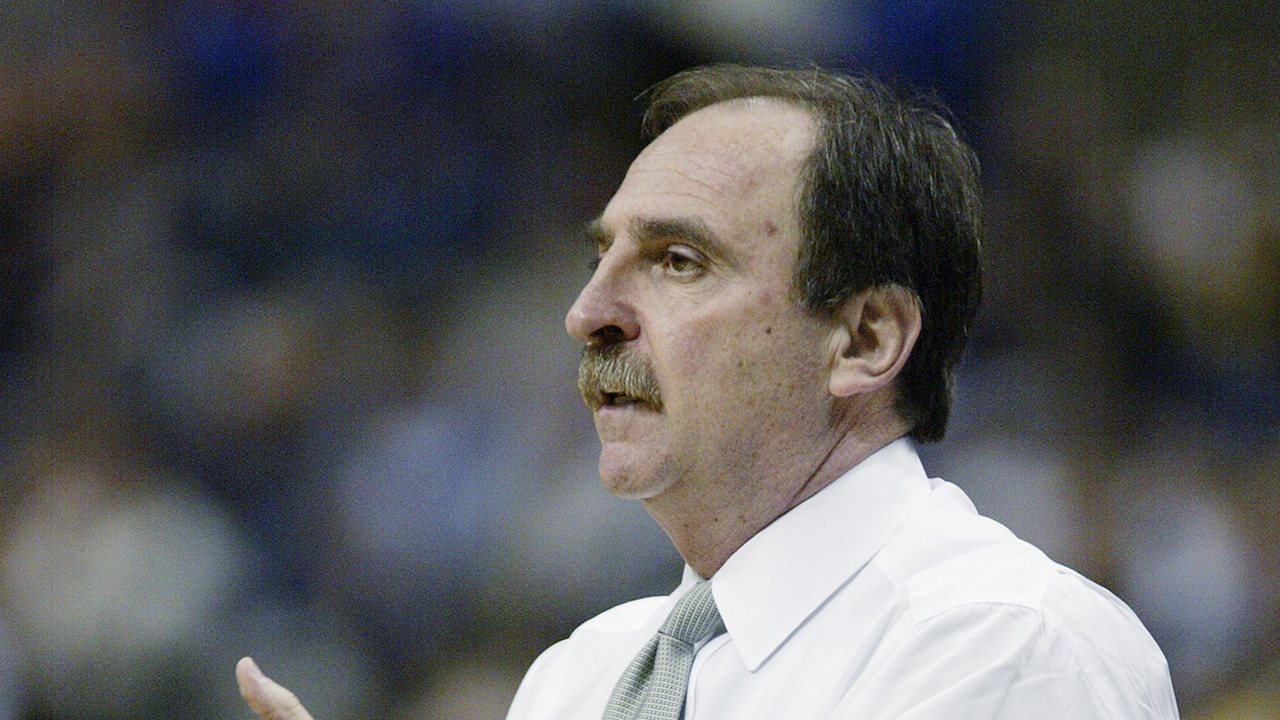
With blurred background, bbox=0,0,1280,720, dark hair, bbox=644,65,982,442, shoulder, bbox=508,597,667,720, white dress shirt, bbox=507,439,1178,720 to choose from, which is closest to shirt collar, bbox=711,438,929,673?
white dress shirt, bbox=507,439,1178,720

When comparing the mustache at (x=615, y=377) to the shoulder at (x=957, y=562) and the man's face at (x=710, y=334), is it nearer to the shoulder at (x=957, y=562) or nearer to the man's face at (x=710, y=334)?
the man's face at (x=710, y=334)

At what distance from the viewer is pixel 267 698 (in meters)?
1.08

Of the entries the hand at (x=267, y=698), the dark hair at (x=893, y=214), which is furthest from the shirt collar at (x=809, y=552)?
the hand at (x=267, y=698)

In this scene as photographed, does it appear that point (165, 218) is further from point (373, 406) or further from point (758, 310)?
point (758, 310)

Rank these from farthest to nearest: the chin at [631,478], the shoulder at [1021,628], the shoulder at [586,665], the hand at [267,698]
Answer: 1. the shoulder at [586,665]
2. the chin at [631,478]
3. the hand at [267,698]
4. the shoulder at [1021,628]

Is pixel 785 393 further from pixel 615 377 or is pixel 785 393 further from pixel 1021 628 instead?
pixel 1021 628

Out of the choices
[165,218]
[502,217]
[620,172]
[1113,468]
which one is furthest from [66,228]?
[1113,468]

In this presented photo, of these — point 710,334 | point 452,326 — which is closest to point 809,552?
point 710,334

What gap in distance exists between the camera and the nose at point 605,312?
4.09 feet

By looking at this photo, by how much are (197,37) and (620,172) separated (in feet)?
2.83

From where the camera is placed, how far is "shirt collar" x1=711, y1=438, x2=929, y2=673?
44.2 inches

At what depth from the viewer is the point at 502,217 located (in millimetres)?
2596

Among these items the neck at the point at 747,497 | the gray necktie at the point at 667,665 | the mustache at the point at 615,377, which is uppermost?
the mustache at the point at 615,377

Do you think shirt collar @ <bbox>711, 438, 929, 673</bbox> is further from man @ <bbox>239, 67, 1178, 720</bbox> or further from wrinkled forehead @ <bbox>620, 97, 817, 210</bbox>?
wrinkled forehead @ <bbox>620, 97, 817, 210</bbox>
